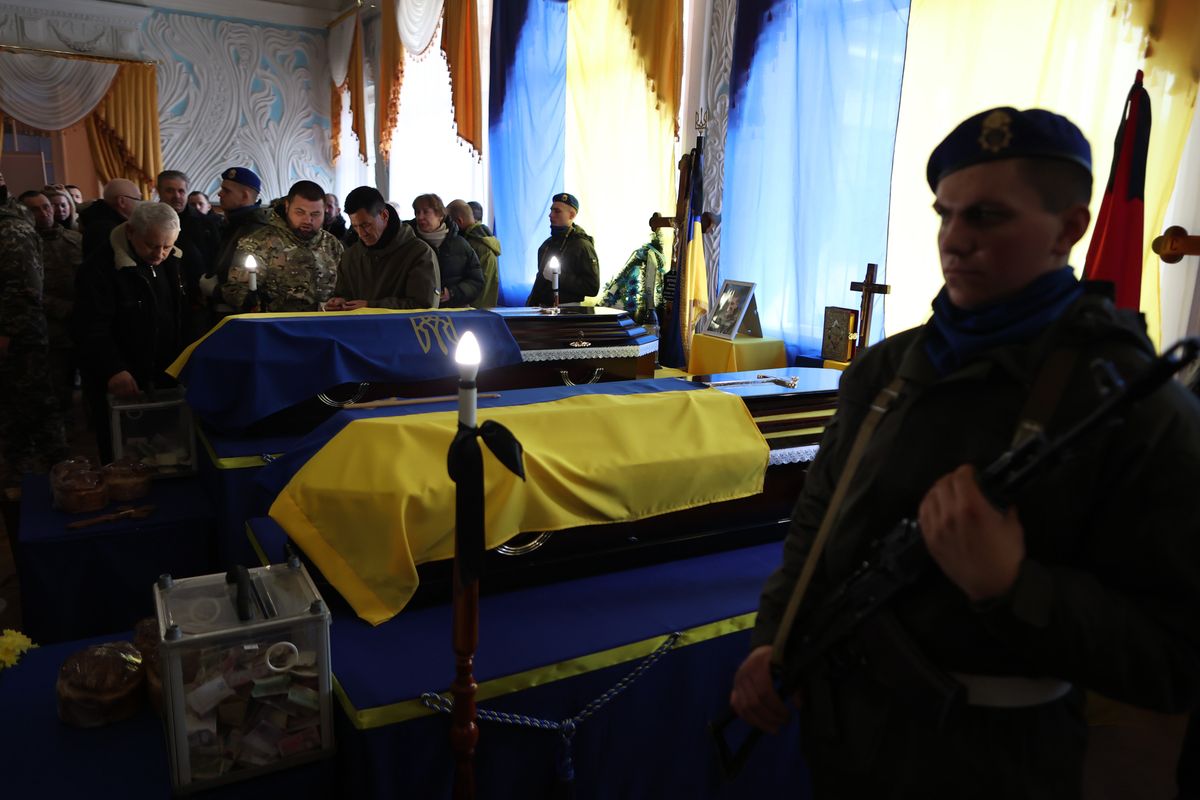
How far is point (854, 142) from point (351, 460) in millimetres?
3059

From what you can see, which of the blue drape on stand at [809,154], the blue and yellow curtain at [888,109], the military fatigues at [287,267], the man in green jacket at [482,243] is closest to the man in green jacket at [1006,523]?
the blue and yellow curtain at [888,109]

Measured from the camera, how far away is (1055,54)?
2.86 metres

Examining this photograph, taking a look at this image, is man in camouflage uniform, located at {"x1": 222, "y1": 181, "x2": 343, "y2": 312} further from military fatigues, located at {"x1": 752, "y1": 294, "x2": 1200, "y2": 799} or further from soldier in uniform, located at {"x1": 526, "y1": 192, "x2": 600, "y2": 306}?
military fatigues, located at {"x1": 752, "y1": 294, "x2": 1200, "y2": 799}

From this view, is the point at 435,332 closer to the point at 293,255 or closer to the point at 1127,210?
the point at 293,255

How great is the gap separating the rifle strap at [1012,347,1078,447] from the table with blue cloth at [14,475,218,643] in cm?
247

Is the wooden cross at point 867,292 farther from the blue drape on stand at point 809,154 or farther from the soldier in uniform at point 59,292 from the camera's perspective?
the soldier in uniform at point 59,292

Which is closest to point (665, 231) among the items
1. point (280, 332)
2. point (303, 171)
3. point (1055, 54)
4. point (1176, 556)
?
point (1055, 54)

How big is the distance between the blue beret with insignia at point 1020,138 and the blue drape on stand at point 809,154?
2.93 meters

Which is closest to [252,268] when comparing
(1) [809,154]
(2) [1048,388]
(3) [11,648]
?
(3) [11,648]

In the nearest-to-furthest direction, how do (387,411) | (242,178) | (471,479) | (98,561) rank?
1. (471,479)
2. (387,411)
3. (98,561)
4. (242,178)

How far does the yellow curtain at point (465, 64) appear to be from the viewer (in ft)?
23.6

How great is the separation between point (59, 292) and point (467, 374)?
170 inches

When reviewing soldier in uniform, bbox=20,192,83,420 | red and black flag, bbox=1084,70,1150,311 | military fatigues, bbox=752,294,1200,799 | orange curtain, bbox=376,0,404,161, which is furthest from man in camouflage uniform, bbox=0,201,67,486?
orange curtain, bbox=376,0,404,161

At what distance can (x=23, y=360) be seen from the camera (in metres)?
3.62
